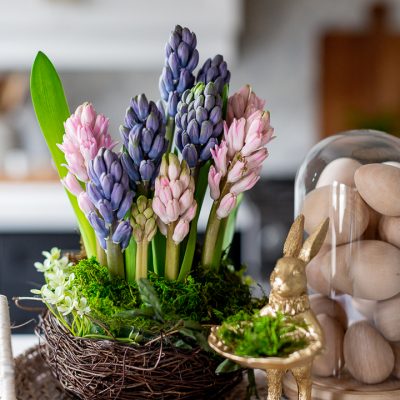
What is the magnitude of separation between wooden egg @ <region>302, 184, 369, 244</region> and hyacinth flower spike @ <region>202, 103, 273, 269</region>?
9 centimetres

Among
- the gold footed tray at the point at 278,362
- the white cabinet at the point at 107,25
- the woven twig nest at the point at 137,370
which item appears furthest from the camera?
the white cabinet at the point at 107,25

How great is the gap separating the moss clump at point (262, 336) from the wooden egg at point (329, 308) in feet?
0.49

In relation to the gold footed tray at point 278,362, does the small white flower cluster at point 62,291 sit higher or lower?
higher

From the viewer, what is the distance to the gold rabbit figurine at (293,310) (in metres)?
0.46

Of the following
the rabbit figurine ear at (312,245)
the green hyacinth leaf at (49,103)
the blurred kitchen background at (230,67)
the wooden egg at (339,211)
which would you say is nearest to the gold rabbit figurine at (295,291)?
the rabbit figurine ear at (312,245)

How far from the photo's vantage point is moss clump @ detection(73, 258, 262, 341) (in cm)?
55

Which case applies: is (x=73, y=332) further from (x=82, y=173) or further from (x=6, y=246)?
(x=6, y=246)

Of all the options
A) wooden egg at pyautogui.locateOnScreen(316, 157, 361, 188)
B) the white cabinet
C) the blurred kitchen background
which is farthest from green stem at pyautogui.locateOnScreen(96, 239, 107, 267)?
the white cabinet

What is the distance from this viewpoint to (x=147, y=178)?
1.84 ft

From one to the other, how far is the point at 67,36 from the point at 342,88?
4.07 ft

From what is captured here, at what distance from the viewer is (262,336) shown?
0.46 meters

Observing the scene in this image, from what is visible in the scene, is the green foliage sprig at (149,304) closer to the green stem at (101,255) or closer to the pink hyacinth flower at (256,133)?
the green stem at (101,255)

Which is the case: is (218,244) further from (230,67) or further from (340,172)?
(230,67)

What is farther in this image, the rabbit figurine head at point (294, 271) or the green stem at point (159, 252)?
the green stem at point (159, 252)
